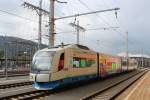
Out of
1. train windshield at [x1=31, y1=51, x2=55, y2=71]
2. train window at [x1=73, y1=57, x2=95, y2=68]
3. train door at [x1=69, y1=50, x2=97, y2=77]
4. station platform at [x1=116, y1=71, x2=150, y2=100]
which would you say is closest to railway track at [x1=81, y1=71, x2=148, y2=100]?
station platform at [x1=116, y1=71, x2=150, y2=100]

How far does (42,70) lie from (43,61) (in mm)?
747

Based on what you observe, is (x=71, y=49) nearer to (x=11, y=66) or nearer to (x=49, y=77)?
(x=49, y=77)

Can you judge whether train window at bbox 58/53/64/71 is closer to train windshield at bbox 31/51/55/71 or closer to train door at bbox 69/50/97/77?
train windshield at bbox 31/51/55/71

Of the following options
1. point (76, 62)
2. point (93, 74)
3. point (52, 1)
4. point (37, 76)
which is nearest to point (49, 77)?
point (37, 76)

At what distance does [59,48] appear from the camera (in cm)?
2158

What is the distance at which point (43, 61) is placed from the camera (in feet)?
68.6

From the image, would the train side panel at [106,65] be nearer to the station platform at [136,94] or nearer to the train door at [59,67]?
the station platform at [136,94]

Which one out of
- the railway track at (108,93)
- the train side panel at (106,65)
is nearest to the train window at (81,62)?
the railway track at (108,93)

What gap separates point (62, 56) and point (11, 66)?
4290cm

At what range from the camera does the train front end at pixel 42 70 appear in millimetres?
20000

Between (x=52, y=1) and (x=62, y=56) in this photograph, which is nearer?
(x=62, y=56)

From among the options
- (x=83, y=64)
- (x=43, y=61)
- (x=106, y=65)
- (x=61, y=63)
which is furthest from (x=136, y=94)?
(x=106, y=65)

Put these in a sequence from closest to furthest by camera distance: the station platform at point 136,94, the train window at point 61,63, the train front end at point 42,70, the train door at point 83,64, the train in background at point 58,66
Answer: the station platform at point 136,94 < the train front end at point 42,70 < the train in background at point 58,66 < the train window at point 61,63 < the train door at point 83,64

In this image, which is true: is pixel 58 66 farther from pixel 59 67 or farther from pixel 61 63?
pixel 61 63
